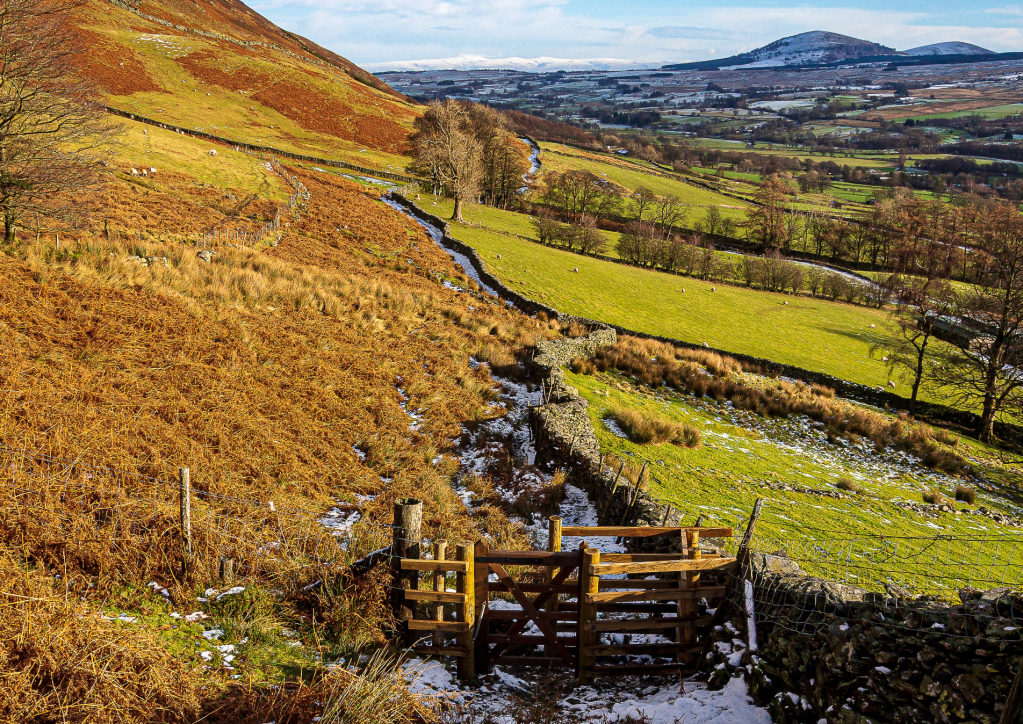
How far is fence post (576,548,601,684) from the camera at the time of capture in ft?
22.7

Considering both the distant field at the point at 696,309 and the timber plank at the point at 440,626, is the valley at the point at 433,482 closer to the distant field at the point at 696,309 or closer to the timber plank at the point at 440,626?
the timber plank at the point at 440,626

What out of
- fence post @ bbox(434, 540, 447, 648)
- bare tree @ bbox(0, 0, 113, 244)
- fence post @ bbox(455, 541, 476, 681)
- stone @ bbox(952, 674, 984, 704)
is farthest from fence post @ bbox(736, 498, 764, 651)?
bare tree @ bbox(0, 0, 113, 244)

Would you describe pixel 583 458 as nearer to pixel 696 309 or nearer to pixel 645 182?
pixel 696 309

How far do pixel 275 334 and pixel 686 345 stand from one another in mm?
24372

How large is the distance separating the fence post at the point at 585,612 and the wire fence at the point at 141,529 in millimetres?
3190

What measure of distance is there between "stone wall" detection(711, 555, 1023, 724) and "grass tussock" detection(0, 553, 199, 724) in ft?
19.9

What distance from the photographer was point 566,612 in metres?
7.28

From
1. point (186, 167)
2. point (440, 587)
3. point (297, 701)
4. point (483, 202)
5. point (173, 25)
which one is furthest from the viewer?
point (173, 25)

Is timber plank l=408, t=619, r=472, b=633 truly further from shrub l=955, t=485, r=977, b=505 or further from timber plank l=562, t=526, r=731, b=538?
shrub l=955, t=485, r=977, b=505

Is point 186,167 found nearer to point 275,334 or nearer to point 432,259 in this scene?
point 432,259

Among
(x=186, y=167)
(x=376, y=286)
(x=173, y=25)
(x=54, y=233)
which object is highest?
(x=173, y=25)

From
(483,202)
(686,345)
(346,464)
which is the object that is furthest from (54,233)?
(483,202)

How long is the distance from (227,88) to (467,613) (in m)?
96.6

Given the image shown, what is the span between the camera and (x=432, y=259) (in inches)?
1459
